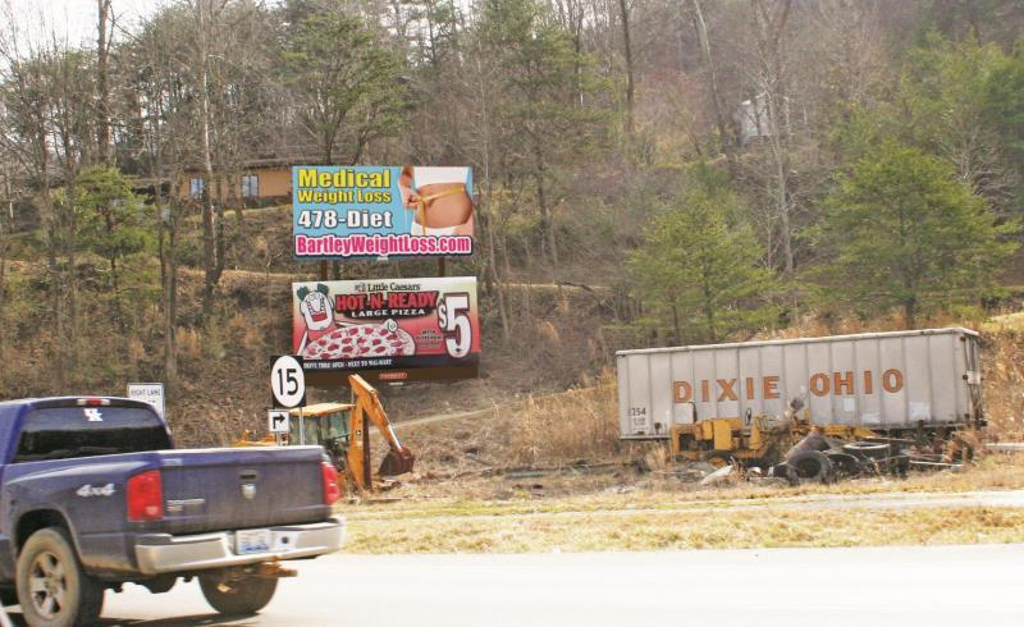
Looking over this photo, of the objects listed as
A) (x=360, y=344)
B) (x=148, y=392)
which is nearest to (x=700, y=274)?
(x=360, y=344)

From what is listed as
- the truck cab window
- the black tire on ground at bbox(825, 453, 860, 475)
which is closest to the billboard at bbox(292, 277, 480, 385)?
the black tire on ground at bbox(825, 453, 860, 475)

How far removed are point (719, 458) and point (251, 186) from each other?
3936 centimetres

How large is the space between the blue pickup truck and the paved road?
41.7 inches

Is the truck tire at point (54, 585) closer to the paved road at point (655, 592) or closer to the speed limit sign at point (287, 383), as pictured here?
the paved road at point (655, 592)

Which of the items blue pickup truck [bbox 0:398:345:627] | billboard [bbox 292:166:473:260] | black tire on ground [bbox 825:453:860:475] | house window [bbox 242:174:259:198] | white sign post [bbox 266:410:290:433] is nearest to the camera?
blue pickup truck [bbox 0:398:345:627]

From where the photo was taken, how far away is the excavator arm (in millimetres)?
30297

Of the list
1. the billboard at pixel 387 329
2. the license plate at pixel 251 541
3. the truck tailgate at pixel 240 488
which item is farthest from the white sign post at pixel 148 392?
the billboard at pixel 387 329

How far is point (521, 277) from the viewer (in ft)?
195

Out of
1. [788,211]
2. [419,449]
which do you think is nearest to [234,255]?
[419,449]

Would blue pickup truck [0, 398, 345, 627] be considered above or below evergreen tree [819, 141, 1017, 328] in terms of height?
below

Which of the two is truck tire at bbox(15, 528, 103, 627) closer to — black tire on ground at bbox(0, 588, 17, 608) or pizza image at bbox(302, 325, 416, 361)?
black tire on ground at bbox(0, 588, 17, 608)

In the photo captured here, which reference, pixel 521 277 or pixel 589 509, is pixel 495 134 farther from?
pixel 589 509

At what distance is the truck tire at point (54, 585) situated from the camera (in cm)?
923

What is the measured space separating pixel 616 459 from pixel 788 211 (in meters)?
26.4
